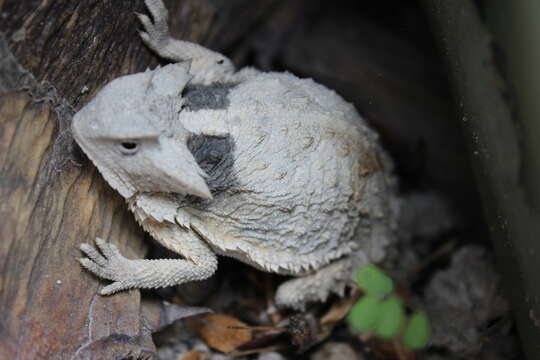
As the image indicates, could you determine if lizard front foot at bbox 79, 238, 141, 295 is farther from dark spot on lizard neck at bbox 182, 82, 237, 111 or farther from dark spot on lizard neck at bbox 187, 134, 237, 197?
dark spot on lizard neck at bbox 182, 82, 237, 111

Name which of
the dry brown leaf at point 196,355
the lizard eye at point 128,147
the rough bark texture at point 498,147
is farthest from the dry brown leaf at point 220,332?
the rough bark texture at point 498,147

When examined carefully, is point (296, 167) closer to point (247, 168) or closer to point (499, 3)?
point (247, 168)

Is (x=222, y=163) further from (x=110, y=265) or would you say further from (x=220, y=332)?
(x=220, y=332)

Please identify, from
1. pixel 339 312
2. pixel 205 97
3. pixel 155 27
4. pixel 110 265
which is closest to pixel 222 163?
pixel 205 97

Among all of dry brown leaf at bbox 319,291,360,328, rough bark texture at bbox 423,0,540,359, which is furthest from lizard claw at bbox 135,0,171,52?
dry brown leaf at bbox 319,291,360,328

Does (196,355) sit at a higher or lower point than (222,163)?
lower

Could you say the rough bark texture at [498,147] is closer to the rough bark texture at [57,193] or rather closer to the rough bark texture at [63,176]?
the rough bark texture at [63,176]
